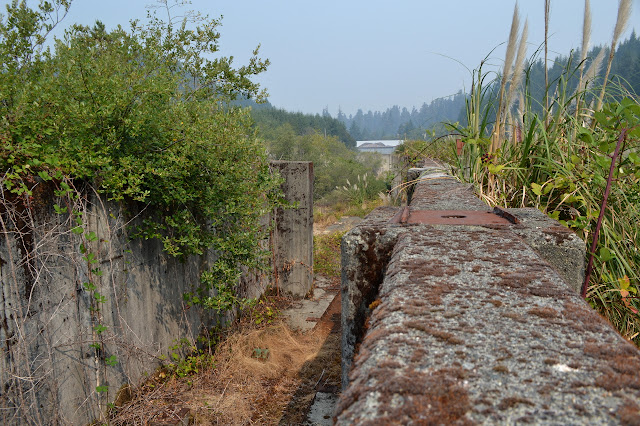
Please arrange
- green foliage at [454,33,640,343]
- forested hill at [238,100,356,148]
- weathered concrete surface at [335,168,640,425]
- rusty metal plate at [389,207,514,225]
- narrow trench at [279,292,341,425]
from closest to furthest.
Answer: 1. weathered concrete surface at [335,168,640,425]
2. rusty metal plate at [389,207,514,225]
3. green foliage at [454,33,640,343]
4. narrow trench at [279,292,341,425]
5. forested hill at [238,100,356,148]

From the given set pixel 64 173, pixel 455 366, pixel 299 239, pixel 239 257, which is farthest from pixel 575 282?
pixel 299 239

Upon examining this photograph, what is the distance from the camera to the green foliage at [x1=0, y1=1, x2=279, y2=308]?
238cm

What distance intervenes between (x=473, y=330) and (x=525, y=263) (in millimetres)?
441

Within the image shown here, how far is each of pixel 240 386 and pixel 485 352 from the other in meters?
3.28

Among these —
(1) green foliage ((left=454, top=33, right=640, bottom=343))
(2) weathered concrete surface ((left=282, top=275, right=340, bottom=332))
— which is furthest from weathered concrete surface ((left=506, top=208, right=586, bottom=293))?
(2) weathered concrete surface ((left=282, top=275, right=340, bottom=332))

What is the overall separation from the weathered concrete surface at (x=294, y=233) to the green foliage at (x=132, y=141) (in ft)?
5.58

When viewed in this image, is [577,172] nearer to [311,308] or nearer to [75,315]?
[75,315]

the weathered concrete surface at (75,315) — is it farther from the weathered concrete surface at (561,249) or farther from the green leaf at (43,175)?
the weathered concrete surface at (561,249)

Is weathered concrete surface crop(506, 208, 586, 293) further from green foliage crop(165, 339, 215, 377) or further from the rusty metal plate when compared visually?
green foliage crop(165, 339, 215, 377)

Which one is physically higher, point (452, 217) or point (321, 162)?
point (452, 217)

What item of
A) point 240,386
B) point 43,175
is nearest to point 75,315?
Result: point 43,175

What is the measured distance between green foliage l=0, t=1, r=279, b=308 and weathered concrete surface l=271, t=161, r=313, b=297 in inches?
67.0

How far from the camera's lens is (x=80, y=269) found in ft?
8.40

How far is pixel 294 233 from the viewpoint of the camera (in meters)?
6.05
